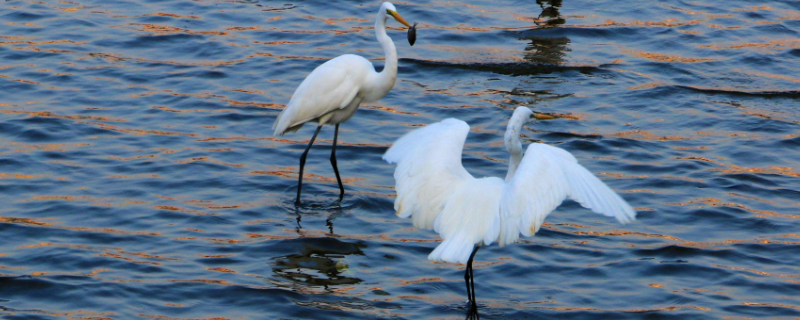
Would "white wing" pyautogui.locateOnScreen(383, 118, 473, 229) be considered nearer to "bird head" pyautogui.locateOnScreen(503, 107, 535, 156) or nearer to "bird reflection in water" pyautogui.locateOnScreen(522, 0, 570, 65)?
"bird head" pyautogui.locateOnScreen(503, 107, 535, 156)

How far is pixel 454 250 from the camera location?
15.9 ft

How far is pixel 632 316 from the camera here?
5.53 meters

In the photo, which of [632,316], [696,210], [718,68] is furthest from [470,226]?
[718,68]

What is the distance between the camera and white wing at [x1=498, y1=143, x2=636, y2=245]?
4867 millimetres

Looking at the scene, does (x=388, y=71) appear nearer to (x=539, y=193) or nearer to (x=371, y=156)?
(x=371, y=156)

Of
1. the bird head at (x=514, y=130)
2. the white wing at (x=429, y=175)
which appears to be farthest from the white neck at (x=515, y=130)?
the white wing at (x=429, y=175)

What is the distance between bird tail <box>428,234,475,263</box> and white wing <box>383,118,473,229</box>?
323mm

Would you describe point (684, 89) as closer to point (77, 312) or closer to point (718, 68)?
point (718, 68)

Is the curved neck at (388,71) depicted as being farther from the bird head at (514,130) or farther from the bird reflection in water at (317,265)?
the bird head at (514,130)

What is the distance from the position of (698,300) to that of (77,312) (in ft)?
11.4

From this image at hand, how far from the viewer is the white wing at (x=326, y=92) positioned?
24.4 ft

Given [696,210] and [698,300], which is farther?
[696,210]

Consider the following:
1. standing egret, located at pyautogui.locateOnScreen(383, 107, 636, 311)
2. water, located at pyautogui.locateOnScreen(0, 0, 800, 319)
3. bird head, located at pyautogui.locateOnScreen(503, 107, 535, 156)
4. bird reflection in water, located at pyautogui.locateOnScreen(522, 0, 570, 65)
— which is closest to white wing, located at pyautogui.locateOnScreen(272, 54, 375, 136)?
water, located at pyautogui.locateOnScreen(0, 0, 800, 319)

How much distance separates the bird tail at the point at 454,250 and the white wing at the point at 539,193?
0.67 ft
